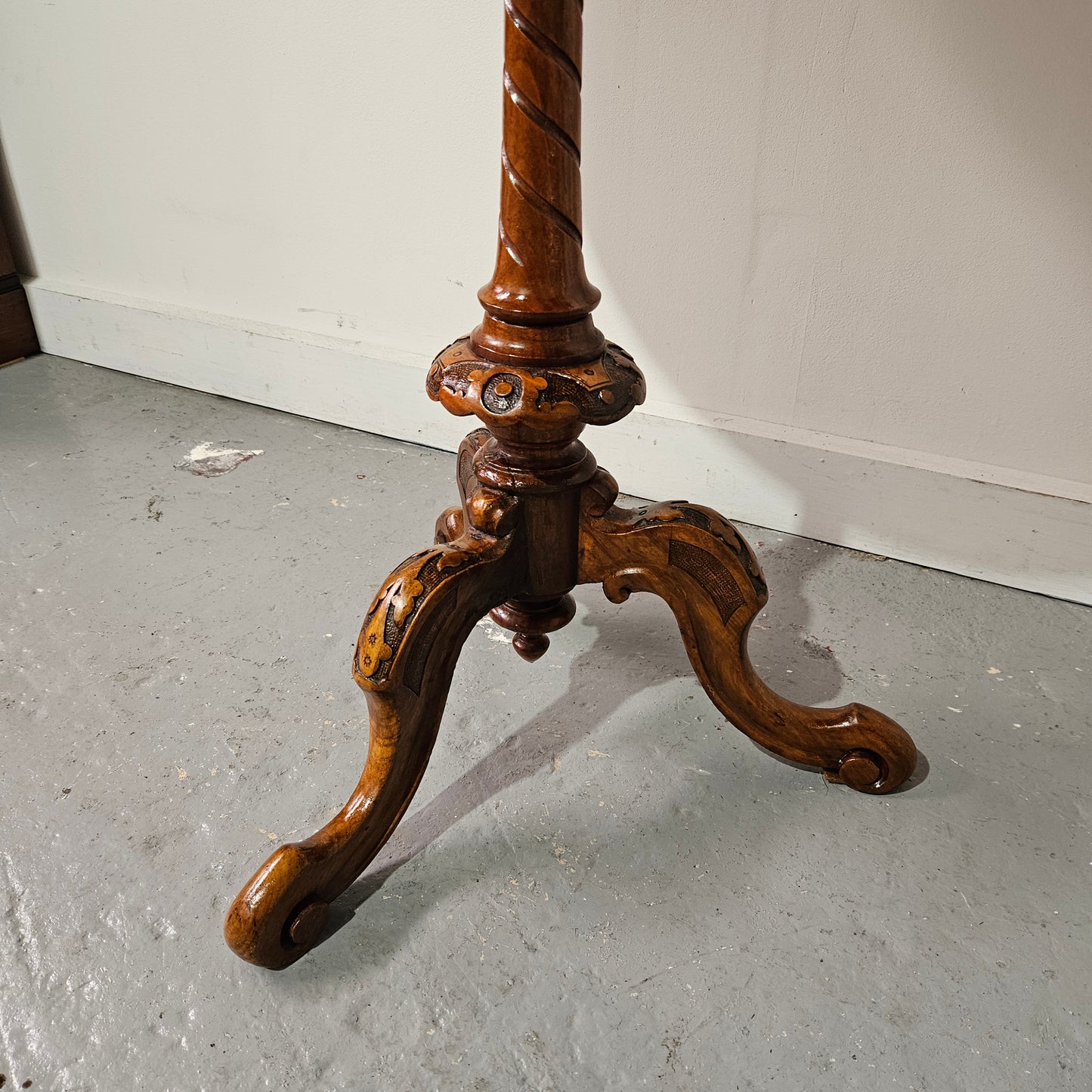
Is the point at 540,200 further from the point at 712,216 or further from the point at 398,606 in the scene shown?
→ the point at 712,216

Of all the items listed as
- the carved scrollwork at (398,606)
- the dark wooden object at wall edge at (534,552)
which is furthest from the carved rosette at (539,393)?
the carved scrollwork at (398,606)

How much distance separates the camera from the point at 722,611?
2.76ft

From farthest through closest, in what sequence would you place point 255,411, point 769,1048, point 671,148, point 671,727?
point 255,411 < point 671,148 < point 671,727 < point 769,1048

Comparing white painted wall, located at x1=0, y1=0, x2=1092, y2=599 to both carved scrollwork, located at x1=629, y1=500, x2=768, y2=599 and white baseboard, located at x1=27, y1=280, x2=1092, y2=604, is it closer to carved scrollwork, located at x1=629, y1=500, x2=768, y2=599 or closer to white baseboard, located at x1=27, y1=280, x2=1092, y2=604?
white baseboard, located at x1=27, y1=280, x2=1092, y2=604

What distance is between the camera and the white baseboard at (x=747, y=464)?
1161 millimetres

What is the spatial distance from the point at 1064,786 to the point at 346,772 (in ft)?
2.10

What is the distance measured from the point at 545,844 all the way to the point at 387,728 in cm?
19

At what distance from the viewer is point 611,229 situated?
126 cm

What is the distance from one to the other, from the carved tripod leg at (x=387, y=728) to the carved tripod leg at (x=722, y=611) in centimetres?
10

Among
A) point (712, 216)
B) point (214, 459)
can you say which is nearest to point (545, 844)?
point (712, 216)

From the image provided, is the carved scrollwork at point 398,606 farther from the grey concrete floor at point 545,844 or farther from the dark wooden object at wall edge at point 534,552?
the grey concrete floor at point 545,844

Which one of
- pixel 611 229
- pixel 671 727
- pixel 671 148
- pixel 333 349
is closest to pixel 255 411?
pixel 333 349

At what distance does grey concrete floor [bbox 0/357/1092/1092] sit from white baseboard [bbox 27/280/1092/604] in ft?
0.14

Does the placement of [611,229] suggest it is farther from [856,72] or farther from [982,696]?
[982,696]
